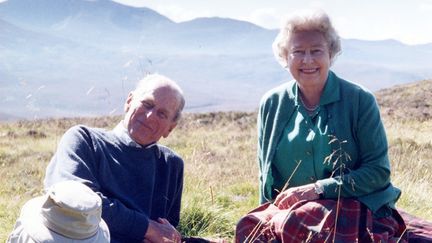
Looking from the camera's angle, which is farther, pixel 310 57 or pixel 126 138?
pixel 310 57

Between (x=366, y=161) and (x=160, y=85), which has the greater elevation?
(x=160, y=85)

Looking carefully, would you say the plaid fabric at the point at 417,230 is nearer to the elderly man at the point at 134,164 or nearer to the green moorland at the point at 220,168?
the green moorland at the point at 220,168

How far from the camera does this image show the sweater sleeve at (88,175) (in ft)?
10.8

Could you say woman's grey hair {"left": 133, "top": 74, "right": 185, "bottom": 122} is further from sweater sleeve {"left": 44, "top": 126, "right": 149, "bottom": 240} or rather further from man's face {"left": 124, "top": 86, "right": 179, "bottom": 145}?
sweater sleeve {"left": 44, "top": 126, "right": 149, "bottom": 240}

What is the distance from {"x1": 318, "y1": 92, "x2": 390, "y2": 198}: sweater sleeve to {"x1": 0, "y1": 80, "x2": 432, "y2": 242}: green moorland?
41.2 inches

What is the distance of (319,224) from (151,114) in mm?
1162

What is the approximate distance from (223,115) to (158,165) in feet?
60.3

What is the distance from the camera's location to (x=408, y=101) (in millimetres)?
20797

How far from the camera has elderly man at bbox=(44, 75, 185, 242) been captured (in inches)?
132

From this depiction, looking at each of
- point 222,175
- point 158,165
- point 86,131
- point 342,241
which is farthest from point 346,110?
point 222,175

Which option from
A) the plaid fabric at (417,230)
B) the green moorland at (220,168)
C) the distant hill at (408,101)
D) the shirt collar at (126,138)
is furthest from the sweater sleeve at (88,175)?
the distant hill at (408,101)

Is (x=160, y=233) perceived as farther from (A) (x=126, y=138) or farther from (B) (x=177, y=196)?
(A) (x=126, y=138)

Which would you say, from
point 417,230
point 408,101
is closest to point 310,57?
point 417,230

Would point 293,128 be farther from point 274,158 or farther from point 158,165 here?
point 158,165
